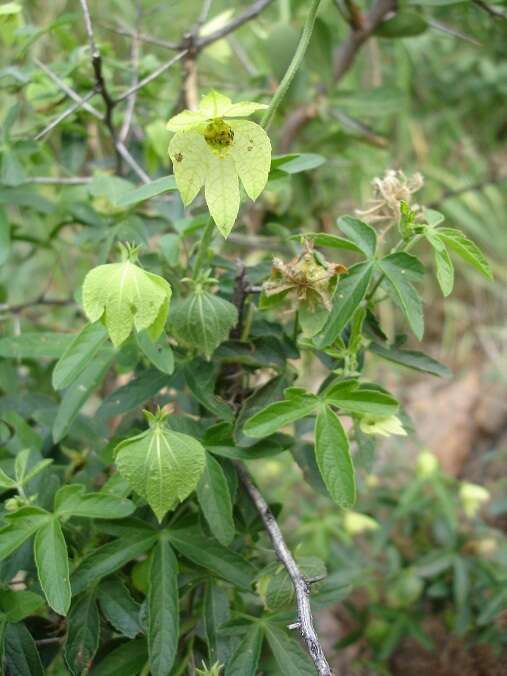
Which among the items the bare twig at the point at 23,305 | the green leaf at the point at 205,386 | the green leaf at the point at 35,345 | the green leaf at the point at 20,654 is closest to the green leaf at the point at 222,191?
the green leaf at the point at 205,386

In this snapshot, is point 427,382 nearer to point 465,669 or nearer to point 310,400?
point 465,669

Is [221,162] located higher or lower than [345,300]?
higher

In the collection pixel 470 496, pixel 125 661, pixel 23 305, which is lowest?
pixel 470 496

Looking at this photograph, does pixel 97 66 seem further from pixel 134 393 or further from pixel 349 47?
pixel 349 47

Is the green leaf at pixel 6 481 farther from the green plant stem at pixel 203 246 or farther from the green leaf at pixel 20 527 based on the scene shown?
the green plant stem at pixel 203 246

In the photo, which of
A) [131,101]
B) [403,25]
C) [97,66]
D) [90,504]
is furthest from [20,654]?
[403,25]

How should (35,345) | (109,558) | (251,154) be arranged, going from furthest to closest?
1. (35,345)
2. (109,558)
3. (251,154)

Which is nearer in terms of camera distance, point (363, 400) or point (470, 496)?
point (363, 400)
